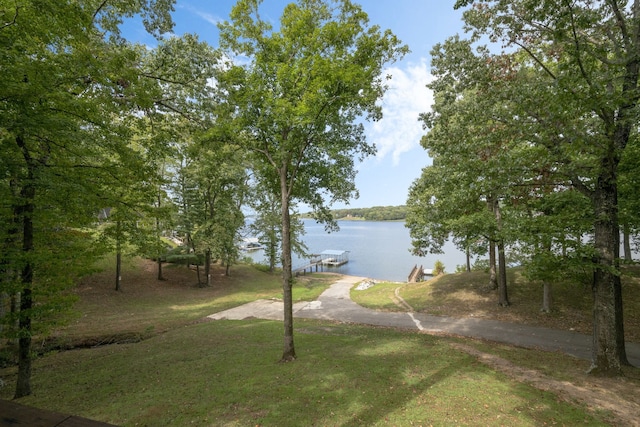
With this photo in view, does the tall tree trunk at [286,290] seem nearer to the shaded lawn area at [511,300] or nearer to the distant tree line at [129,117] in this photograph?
the distant tree line at [129,117]

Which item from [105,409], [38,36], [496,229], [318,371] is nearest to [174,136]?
[38,36]

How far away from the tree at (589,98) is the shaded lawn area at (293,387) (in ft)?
11.2

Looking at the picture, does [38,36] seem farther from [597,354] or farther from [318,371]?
[597,354]

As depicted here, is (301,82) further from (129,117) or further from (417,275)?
(417,275)

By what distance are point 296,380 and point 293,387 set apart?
406 mm

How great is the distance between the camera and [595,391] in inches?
256

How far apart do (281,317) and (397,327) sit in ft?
19.4

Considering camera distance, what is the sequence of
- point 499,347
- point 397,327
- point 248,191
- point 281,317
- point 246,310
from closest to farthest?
point 499,347 → point 397,327 → point 281,317 → point 246,310 → point 248,191

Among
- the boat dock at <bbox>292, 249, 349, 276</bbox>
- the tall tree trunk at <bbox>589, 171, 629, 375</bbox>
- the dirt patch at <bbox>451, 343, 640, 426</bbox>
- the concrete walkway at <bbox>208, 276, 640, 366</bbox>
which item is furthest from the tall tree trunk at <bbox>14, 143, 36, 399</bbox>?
the boat dock at <bbox>292, 249, 349, 276</bbox>

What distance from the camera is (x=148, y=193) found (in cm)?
870

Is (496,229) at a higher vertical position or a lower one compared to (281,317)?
higher

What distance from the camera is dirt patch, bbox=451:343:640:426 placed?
5590 millimetres

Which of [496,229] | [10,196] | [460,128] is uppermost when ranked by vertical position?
[460,128]

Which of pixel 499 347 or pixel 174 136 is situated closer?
pixel 174 136
